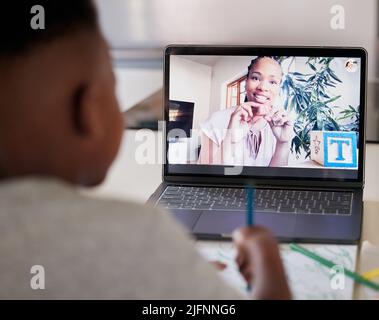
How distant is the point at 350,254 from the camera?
73 centimetres

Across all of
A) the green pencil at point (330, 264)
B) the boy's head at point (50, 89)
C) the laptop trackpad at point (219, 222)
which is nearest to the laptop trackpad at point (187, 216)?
the laptop trackpad at point (219, 222)

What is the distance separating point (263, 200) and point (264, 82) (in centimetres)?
20

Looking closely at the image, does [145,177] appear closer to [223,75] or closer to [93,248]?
[223,75]

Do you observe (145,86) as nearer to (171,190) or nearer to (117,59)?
(117,59)

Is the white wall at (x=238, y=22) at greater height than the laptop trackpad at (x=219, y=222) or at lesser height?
greater

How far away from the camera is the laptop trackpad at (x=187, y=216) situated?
2.67ft

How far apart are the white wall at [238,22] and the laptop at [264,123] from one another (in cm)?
18

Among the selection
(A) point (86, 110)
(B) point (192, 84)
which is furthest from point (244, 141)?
(A) point (86, 110)

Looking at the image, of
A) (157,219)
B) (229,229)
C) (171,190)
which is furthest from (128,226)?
(171,190)

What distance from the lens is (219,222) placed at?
2.68ft

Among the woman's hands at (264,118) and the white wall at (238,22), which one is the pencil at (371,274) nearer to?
the woman's hands at (264,118)

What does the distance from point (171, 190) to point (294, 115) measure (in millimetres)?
228

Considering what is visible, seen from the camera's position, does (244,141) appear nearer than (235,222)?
No
